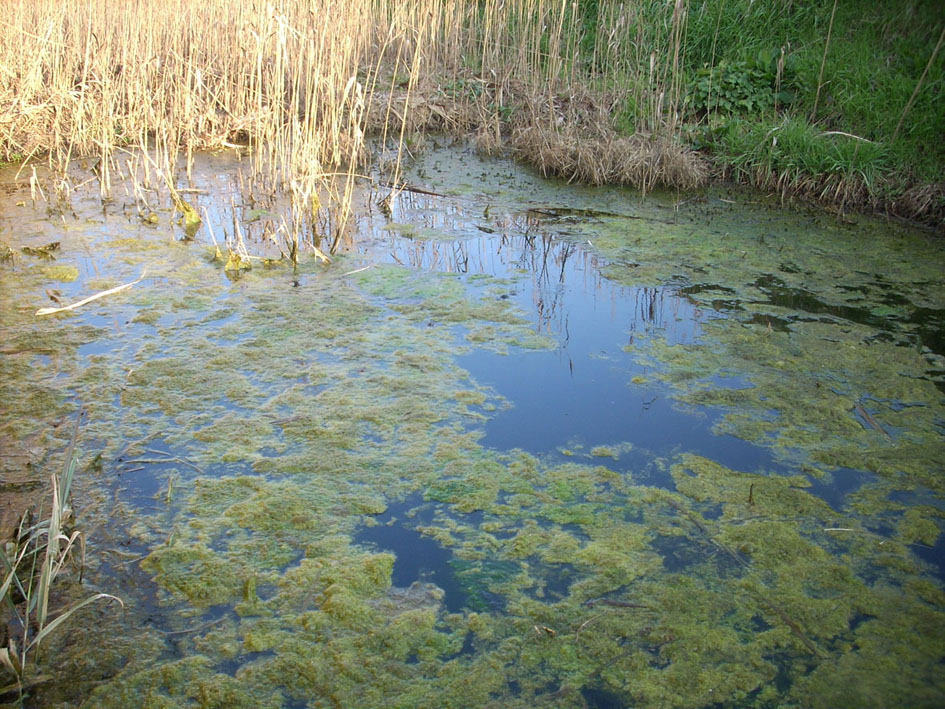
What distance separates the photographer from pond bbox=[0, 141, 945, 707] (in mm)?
1574

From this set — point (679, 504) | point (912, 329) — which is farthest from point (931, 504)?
point (912, 329)

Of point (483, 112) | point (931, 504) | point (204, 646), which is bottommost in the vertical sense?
point (204, 646)

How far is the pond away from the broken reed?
62 cm

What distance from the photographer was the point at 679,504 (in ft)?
6.86

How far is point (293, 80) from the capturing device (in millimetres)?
4246

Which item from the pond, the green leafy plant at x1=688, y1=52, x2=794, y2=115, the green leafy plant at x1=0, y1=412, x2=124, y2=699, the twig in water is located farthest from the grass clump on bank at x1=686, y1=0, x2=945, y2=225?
the green leafy plant at x1=0, y1=412, x2=124, y2=699

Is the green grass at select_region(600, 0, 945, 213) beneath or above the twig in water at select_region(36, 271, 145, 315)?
above

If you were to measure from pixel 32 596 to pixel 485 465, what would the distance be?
1.12 meters

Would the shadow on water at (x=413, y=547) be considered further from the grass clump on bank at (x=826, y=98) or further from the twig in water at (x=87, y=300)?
the grass clump on bank at (x=826, y=98)

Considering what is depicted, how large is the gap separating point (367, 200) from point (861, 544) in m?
3.22

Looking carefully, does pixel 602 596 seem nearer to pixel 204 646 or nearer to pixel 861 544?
pixel 861 544

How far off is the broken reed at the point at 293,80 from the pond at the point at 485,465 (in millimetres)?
615

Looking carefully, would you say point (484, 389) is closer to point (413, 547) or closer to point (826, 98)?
point (413, 547)

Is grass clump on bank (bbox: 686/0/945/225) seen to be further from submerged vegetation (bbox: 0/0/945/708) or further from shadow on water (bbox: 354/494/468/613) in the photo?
shadow on water (bbox: 354/494/468/613)
